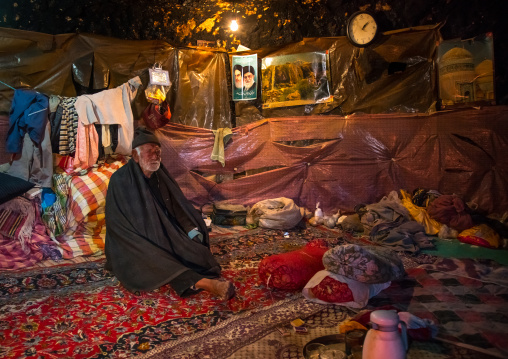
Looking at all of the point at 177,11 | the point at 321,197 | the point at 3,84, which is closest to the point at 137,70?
the point at 177,11

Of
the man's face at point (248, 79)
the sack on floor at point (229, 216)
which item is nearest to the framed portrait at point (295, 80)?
the man's face at point (248, 79)

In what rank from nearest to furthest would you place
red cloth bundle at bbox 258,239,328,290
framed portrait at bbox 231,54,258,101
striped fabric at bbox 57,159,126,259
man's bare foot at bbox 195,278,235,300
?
man's bare foot at bbox 195,278,235,300
red cloth bundle at bbox 258,239,328,290
striped fabric at bbox 57,159,126,259
framed portrait at bbox 231,54,258,101

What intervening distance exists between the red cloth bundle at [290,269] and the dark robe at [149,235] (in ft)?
1.82

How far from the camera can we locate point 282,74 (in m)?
7.89

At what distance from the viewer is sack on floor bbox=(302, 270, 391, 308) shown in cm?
351

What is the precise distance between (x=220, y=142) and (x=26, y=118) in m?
2.97

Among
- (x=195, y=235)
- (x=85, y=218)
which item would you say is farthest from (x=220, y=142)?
(x=195, y=235)

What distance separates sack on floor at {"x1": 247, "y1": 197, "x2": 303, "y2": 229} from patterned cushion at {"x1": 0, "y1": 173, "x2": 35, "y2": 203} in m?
3.21

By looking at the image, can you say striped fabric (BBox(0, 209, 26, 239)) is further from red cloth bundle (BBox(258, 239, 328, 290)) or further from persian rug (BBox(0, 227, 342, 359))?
red cloth bundle (BBox(258, 239, 328, 290))

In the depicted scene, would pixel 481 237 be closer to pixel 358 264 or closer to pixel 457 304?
pixel 457 304

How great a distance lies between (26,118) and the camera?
228 inches

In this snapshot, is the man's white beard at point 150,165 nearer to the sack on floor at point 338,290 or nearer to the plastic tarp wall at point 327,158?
the sack on floor at point 338,290

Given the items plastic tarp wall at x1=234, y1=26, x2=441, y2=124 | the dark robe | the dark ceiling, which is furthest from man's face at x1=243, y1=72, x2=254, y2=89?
the dark robe

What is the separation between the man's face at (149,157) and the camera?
4.26 meters
